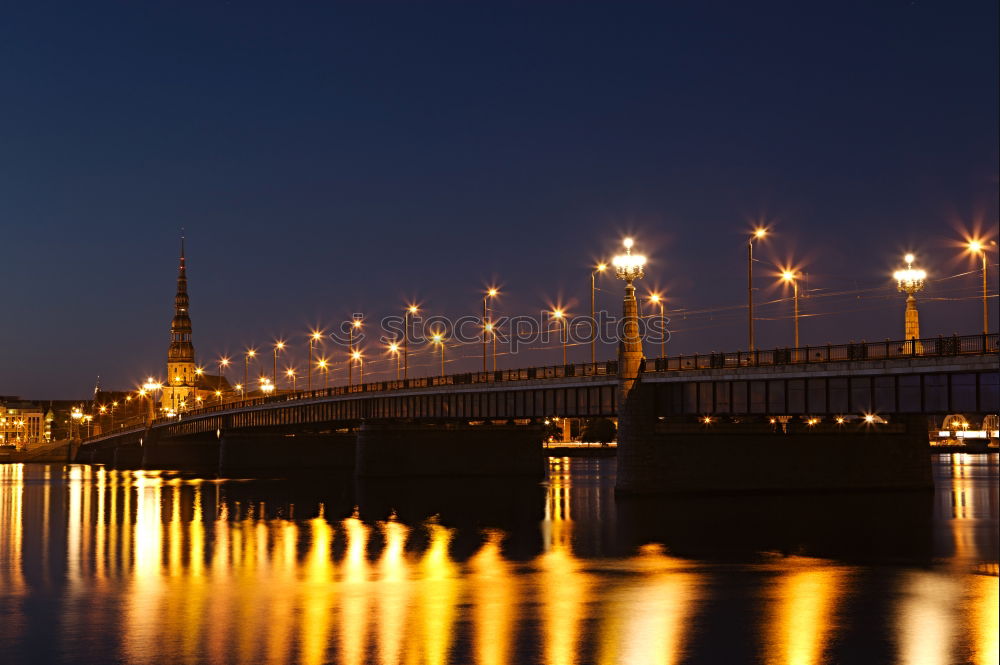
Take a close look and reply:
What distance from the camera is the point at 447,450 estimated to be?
12144cm

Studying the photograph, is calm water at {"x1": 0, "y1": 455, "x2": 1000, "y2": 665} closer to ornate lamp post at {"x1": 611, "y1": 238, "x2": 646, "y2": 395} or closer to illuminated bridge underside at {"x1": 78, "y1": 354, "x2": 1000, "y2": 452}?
illuminated bridge underside at {"x1": 78, "y1": 354, "x2": 1000, "y2": 452}

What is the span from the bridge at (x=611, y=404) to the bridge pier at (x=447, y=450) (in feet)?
0.38

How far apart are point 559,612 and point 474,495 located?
58.3 metres

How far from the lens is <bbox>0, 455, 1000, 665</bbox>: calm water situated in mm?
28672

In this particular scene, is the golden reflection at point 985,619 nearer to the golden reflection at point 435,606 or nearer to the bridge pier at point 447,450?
the golden reflection at point 435,606

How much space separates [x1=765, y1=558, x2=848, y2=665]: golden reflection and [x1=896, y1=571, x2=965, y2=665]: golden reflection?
1791mm

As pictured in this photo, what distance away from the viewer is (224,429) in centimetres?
16225

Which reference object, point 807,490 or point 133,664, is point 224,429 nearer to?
point 807,490

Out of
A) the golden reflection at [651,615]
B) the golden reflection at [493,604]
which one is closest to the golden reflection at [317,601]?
the golden reflection at [493,604]

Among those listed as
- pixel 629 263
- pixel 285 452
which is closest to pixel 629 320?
pixel 629 263

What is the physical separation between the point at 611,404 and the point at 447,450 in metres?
41.3

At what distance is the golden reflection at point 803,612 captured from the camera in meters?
27.8

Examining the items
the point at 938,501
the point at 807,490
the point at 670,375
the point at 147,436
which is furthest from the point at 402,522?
the point at 147,436

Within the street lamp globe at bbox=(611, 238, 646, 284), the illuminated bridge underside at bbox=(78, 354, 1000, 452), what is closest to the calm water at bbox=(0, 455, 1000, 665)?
the illuminated bridge underside at bbox=(78, 354, 1000, 452)
